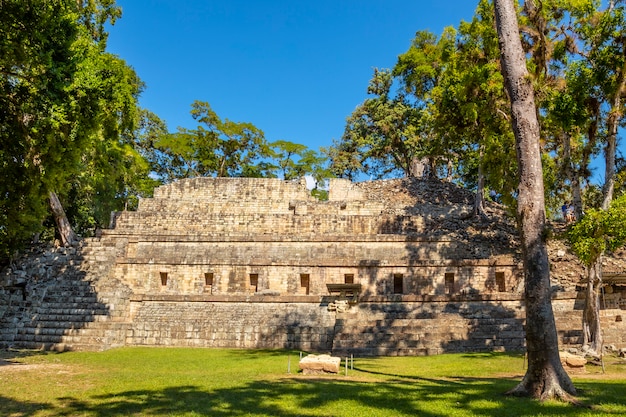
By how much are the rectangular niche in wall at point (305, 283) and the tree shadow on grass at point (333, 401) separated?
10.8 metres

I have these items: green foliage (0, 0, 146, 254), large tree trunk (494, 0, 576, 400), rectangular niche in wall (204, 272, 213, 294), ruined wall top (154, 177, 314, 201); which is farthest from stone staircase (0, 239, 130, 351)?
large tree trunk (494, 0, 576, 400)

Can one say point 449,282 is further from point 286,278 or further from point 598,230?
point 598,230

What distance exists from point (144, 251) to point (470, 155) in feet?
58.4

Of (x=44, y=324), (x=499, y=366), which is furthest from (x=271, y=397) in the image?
(x=44, y=324)

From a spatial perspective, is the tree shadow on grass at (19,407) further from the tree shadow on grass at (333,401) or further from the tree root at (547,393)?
the tree root at (547,393)

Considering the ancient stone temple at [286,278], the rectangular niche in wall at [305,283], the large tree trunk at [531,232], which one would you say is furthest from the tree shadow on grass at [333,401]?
the rectangular niche in wall at [305,283]

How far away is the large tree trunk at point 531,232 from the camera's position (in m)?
7.26

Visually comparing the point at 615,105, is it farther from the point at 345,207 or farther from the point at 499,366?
the point at 345,207

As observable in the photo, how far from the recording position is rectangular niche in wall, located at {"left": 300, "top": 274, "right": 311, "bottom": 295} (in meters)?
19.4

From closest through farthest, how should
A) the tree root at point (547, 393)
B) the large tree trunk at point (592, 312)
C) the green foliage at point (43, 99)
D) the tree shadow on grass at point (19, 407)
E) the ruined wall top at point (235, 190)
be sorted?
the tree shadow on grass at point (19, 407), the tree root at point (547, 393), the green foliage at point (43, 99), the large tree trunk at point (592, 312), the ruined wall top at point (235, 190)

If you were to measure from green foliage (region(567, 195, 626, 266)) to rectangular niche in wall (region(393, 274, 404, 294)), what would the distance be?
32.6 ft

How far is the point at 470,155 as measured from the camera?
2689 centimetres

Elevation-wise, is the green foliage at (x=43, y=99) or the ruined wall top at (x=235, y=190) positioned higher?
the ruined wall top at (x=235, y=190)

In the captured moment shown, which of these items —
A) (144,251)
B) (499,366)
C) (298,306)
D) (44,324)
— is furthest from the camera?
(144,251)
